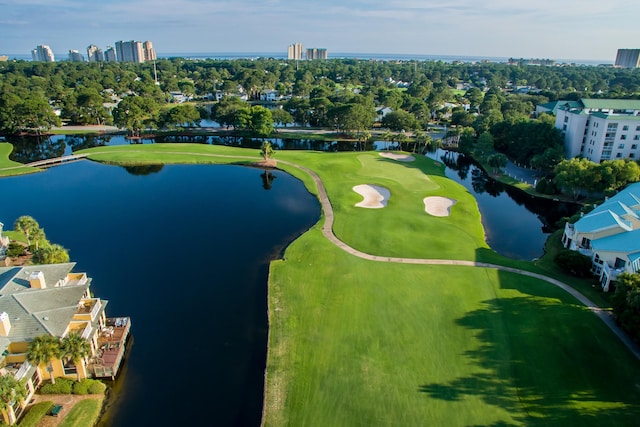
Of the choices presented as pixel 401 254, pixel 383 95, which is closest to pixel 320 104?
pixel 383 95

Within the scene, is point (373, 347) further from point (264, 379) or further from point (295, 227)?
point (295, 227)

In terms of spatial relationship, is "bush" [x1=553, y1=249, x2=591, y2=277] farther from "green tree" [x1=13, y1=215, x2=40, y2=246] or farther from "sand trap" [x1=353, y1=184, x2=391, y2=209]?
"green tree" [x1=13, y1=215, x2=40, y2=246]

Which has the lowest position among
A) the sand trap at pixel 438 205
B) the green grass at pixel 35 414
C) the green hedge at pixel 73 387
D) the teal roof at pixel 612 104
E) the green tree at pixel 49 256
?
the green grass at pixel 35 414

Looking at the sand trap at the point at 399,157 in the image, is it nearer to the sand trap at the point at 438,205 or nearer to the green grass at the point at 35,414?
the sand trap at the point at 438,205

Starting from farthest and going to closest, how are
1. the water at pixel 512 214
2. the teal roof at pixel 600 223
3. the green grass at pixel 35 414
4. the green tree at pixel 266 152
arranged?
the green tree at pixel 266 152, the water at pixel 512 214, the teal roof at pixel 600 223, the green grass at pixel 35 414

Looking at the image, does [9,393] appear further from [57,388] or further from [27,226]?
[27,226]

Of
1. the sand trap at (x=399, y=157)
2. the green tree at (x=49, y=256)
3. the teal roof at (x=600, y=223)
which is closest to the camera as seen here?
the green tree at (x=49, y=256)

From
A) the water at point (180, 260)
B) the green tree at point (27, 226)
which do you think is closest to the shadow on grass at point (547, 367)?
the water at point (180, 260)
